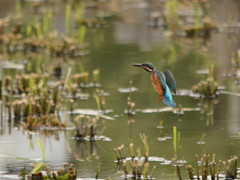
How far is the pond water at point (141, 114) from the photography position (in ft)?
18.0

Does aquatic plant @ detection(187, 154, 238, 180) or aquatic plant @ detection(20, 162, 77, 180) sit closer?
aquatic plant @ detection(187, 154, 238, 180)

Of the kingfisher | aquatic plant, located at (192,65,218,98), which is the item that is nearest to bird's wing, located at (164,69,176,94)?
the kingfisher

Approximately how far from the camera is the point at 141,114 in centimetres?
710

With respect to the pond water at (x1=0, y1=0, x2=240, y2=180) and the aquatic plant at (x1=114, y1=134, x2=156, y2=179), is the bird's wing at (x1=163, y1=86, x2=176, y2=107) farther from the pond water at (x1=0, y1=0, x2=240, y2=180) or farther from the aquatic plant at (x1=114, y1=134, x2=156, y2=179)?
the aquatic plant at (x1=114, y1=134, x2=156, y2=179)

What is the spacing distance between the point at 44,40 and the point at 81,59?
59.8 inches

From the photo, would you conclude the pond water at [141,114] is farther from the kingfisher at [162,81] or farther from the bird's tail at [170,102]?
the bird's tail at [170,102]

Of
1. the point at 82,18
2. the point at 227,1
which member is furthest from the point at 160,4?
the point at 82,18

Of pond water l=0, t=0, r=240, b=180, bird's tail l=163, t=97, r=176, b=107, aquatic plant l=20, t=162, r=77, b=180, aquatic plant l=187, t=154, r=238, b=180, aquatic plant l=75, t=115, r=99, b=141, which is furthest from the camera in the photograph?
aquatic plant l=75, t=115, r=99, b=141

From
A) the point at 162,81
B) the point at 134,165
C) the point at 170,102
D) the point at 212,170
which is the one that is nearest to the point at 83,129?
the point at 134,165

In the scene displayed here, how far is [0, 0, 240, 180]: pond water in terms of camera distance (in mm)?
5484

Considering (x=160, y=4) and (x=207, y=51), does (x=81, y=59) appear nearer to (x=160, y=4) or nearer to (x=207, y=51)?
(x=207, y=51)

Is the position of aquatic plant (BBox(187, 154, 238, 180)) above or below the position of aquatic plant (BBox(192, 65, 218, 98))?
below

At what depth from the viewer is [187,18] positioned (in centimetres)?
1504

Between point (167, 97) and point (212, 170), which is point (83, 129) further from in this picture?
point (167, 97)
